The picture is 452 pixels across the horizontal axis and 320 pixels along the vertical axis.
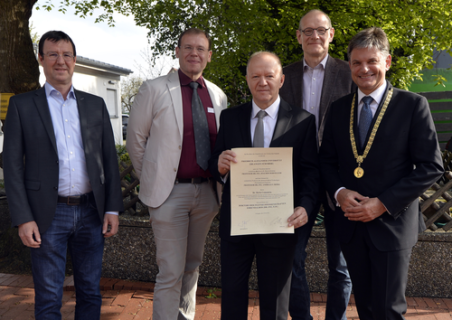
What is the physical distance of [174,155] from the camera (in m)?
3.00

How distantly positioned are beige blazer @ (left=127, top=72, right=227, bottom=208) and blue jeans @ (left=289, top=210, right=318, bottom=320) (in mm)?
1062

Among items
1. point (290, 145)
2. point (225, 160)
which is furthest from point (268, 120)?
point (225, 160)

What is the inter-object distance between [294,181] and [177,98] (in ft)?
3.74

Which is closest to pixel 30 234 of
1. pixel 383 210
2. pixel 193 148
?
pixel 193 148

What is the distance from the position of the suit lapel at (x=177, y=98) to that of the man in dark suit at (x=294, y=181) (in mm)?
517

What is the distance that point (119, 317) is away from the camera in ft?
12.4

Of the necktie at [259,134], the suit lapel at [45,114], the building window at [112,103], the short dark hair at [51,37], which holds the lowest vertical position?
→ the necktie at [259,134]

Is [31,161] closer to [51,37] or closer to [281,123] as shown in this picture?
[51,37]

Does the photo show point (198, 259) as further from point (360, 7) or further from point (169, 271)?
point (360, 7)

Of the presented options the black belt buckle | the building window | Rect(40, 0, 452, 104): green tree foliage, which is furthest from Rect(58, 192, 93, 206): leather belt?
the building window

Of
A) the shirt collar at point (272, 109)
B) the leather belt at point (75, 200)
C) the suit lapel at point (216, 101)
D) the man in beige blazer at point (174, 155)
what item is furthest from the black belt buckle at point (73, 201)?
the shirt collar at point (272, 109)

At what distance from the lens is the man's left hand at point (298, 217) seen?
2421 millimetres

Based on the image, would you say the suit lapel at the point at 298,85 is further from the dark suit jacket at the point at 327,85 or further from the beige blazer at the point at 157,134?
the beige blazer at the point at 157,134

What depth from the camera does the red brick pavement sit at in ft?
12.5
